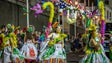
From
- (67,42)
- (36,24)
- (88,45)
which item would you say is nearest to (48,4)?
(88,45)

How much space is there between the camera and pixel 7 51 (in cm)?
1421

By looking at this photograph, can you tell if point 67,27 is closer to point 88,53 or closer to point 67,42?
point 67,42

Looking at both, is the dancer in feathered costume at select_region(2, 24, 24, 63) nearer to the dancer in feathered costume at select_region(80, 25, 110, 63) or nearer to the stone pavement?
the dancer in feathered costume at select_region(80, 25, 110, 63)

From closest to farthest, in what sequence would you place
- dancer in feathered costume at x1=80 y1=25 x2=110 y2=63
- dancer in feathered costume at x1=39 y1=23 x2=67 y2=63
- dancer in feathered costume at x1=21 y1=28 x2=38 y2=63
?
dancer in feathered costume at x1=80 y1=25 x2=110 y2=63 < dancer in feathered costume at x1=39 y1=23 x2=67 y2=63 < dancer in feathered costume at x1=21 y1=28 x2=38 y2=63

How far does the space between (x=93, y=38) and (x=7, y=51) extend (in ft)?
12.0

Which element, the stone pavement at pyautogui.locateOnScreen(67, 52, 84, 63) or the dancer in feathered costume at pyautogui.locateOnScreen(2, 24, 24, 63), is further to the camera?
the stone pavement at pyautogui.locateOnScreen(67, 52, 84, 63)

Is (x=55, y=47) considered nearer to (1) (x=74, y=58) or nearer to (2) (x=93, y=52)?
(2) (x=93, y=52)

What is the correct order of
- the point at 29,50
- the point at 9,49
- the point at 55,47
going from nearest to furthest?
the point at 55,47 < the point at 9,49 < the point at 29,50

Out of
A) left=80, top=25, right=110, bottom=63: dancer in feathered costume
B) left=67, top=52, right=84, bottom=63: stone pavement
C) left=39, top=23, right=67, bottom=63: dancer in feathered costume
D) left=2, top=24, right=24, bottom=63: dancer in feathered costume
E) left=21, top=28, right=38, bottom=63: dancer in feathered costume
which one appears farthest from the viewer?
left=67, top=52, right=84, bottom=63: stone pavement

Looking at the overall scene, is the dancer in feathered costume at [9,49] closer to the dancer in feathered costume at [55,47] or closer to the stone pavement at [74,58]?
the dancer in feathered costume at [55,47]

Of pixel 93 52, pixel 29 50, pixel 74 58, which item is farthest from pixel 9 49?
pixel 74 58

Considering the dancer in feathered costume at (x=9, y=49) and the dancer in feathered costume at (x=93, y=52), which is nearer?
the dancer in feathered costume at (x=93, y=52)

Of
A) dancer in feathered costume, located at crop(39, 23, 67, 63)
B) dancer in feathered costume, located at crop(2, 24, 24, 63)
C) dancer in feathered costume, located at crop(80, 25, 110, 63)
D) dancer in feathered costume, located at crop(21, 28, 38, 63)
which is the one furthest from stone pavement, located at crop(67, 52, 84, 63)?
dancer in feathered costume, located at crop(80, 25, 110, 63)

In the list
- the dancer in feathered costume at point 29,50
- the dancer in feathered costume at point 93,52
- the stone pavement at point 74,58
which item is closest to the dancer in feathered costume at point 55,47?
the dancer in feathered costume at point 29,50
